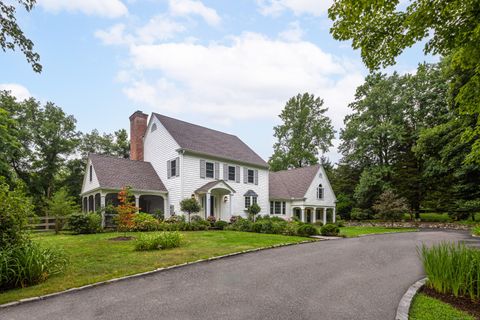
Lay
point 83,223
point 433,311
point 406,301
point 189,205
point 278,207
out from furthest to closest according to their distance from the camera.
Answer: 1. point 278,207
2. point 189,205
3. point 83,223
4. point 406,301
5. point 433,311

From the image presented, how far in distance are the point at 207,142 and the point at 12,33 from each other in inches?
679

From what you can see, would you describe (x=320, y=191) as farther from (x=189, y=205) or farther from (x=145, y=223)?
(x=145, y=223)

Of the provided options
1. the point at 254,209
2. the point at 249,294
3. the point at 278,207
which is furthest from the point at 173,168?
the point at 249,294

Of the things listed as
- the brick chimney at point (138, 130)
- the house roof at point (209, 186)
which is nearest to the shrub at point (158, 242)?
the house roof at point (209, 186)

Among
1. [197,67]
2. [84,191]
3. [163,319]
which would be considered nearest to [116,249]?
[163,319]

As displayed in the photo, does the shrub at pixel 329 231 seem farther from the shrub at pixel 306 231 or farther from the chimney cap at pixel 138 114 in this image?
the chimney cap at pixel 138 114

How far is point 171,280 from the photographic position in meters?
6.17

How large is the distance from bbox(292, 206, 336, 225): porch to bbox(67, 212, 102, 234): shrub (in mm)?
18267

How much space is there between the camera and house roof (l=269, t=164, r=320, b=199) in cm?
2714

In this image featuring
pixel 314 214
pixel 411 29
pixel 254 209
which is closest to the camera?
pixel 411 29

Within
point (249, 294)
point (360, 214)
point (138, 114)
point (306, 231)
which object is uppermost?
point (138, 114)

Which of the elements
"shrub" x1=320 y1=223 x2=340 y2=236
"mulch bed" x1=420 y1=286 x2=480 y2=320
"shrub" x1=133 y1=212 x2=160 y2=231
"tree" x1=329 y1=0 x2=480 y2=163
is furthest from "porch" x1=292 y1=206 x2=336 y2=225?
"mulch bed" x1=420 y1=286 x2=480 y2=320

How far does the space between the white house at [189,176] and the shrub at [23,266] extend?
40.8ft

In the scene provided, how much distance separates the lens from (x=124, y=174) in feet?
66.4
